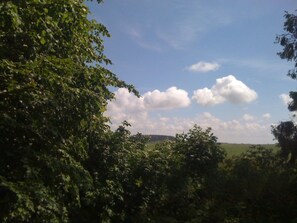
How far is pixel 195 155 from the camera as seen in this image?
1691cm

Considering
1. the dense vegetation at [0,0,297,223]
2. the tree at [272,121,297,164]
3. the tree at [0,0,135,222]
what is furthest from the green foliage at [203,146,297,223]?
the tree at [0,0,135,222]

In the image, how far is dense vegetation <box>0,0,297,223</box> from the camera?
6.20 metres

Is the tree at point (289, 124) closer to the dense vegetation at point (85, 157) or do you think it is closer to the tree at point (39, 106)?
the dense vegetation at point (85, 157)

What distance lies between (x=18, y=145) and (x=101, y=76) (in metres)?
2.08

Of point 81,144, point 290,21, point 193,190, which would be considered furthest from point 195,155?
point 81,144

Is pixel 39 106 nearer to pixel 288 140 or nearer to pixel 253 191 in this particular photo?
pixel 253 191

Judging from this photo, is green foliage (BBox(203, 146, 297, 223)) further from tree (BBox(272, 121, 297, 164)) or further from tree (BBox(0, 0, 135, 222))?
tree (BBox(0, 0, 135, 222))

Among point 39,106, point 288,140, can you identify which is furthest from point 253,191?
point 39,106

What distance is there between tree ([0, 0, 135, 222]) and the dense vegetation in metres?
0.02

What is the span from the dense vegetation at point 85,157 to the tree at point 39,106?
0.02m

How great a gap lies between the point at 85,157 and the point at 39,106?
13.6 ft

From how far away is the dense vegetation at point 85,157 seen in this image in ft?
20.3

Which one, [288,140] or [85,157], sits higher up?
[288,140]

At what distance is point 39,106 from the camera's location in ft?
21.4
